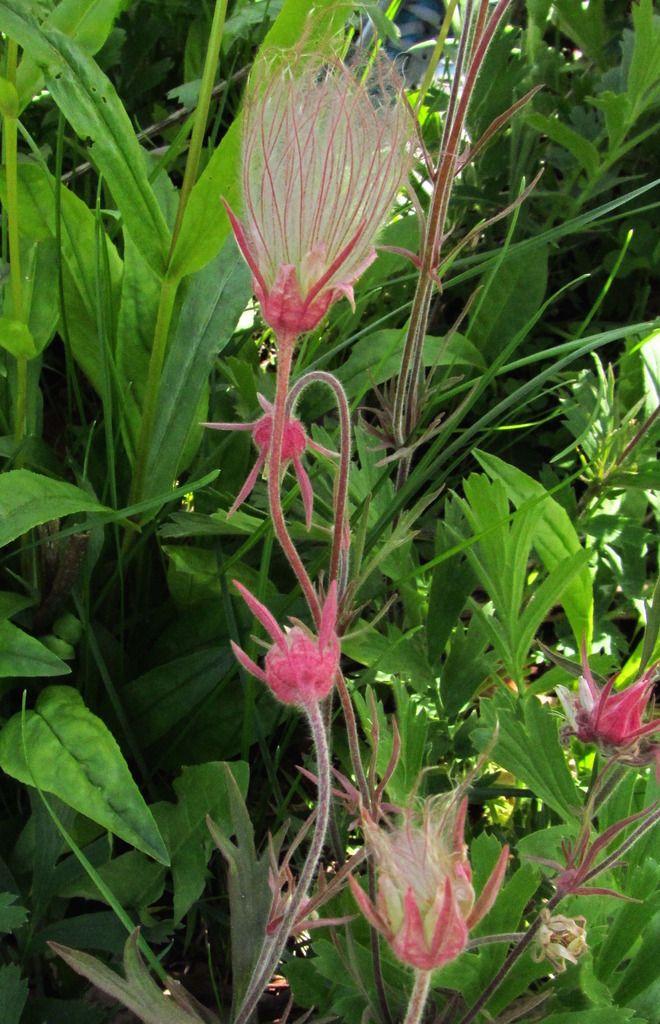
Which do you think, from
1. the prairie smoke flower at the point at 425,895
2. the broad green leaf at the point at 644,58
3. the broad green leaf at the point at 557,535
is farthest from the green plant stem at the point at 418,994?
the broad green leaf at the point at 644,58

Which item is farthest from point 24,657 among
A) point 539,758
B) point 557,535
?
point 557,535

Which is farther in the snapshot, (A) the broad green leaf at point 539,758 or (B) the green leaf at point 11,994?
(A) the broad green leaf at point 539,758

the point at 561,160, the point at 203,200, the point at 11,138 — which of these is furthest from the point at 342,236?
the point at 561,160

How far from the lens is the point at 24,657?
1070 mm

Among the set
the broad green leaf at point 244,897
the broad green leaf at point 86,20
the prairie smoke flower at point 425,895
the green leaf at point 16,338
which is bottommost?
the broad green leaf at point 244,897

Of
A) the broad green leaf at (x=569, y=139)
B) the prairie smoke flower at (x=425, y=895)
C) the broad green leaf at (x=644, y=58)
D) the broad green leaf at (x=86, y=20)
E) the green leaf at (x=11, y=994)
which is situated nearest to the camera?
the prairie smoke flower at (x=425, y=895)

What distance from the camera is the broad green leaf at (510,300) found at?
5.53 ft

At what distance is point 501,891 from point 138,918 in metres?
0.45

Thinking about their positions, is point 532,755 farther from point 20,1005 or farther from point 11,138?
point 11,138

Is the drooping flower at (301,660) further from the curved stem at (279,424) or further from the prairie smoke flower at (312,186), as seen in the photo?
the prairie smoke flower at (312,186)

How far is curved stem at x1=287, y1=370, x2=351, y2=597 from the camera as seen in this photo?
2.51ft

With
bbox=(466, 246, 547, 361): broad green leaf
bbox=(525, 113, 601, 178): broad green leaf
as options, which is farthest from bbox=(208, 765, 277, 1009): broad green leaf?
bbox=(525, 113, 601, 178): broad green leaf

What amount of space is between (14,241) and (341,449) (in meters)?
0.59

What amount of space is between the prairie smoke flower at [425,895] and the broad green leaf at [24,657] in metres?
0.48
